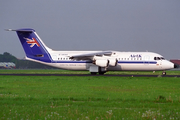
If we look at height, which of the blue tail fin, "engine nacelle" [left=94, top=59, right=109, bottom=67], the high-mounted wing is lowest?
"engine nacelle" [left=94, top=59, right=109, bottom=67]

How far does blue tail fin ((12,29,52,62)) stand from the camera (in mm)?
48875

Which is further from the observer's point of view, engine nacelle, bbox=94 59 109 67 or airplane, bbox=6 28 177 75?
airplane, bbox=6 28 177 75

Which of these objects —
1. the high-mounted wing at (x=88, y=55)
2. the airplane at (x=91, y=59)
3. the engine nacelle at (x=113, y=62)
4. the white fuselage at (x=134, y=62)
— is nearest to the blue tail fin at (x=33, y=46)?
the airplane at (x=91, y=59)

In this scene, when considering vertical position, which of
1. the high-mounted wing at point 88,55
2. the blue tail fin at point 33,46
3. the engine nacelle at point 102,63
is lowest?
the engine nacelle at point 102,63

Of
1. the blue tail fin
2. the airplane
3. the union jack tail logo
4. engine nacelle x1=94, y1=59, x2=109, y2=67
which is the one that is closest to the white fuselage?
the airplane

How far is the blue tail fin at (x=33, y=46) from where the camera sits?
4888cm

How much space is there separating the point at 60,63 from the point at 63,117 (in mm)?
37416

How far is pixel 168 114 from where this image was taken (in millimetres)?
11703

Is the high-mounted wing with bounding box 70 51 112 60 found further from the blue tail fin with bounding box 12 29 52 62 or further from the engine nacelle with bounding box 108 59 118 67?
the blue tail fin with bounding box 12 29 52 62

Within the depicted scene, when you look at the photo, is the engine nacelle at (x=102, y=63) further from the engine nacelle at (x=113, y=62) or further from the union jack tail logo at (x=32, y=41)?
the union jack tail logo at (x=32, y=41)

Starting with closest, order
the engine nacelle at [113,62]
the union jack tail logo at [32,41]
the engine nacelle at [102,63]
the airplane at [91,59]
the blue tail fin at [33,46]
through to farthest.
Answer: the engine nacelle at [102,63] → the engine nacelle at [113,62] → the airplane at [91,59] → the blue tail fin at [33,46] → the union jack tail logo at [32,41]

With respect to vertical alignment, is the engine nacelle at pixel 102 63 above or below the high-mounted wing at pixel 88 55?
below

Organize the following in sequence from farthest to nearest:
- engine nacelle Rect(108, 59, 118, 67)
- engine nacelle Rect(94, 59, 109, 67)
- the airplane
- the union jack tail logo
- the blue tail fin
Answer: the union jack tail logo, the blue tail fin, the airplane, engine nacelle Rect(108, 59, 118, 67), engine nacelle Rect(94, 59, 109, 67)

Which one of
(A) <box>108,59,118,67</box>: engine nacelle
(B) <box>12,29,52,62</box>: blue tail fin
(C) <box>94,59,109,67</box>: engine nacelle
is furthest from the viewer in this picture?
(B) <box>12,29,52,62</box>: blue tail fin
